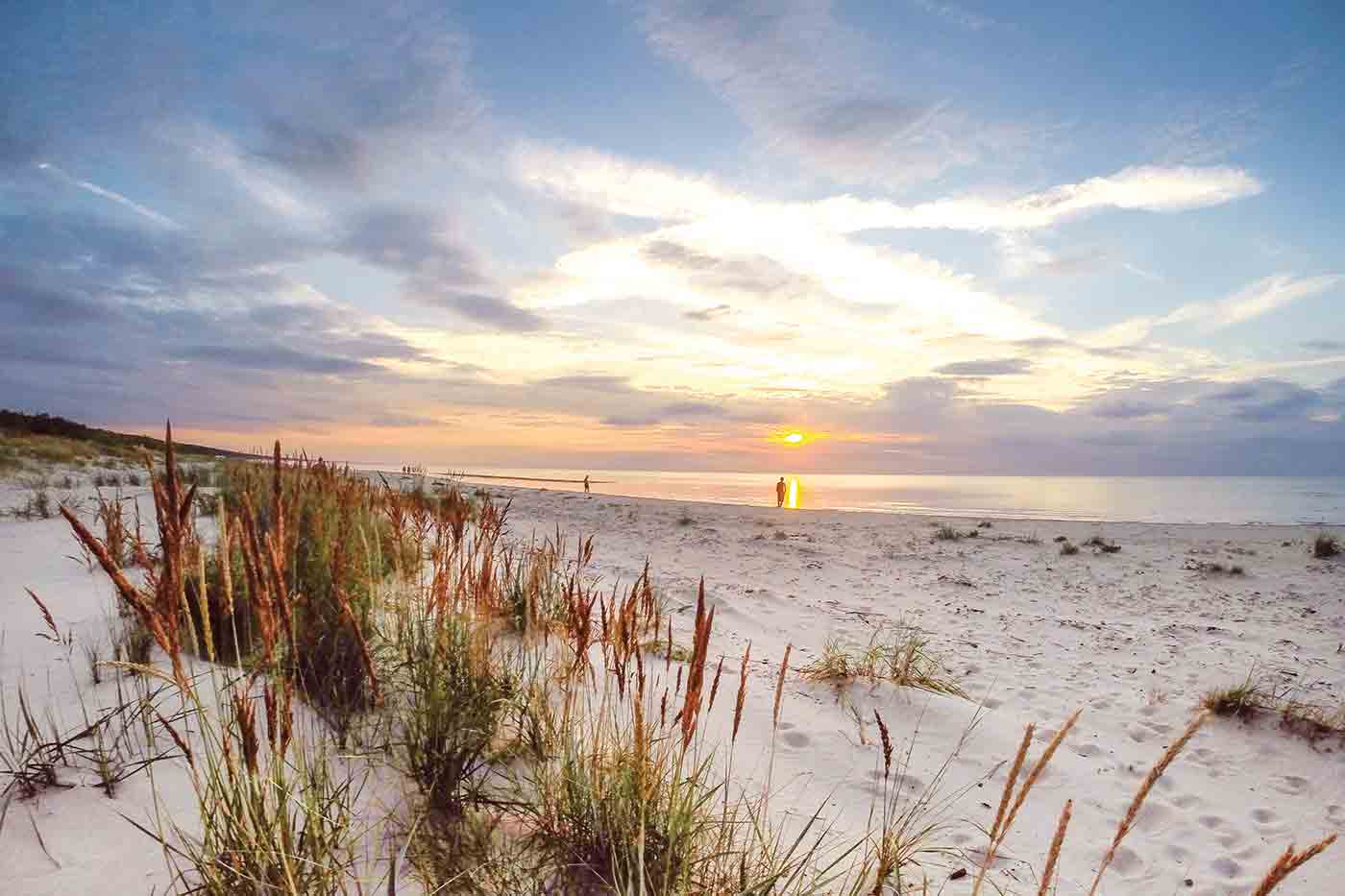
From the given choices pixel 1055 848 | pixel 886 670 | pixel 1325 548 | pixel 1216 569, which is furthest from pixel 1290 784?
pixel 1325 548

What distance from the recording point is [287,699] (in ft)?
4.89

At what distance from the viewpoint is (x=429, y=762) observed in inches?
96.3

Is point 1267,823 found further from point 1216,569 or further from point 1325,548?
point 1325,548

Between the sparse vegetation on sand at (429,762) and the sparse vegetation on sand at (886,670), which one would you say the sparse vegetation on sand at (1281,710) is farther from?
the sparse vegetation on sand at (429,762)

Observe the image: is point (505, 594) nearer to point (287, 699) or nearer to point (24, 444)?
point (287, 699)

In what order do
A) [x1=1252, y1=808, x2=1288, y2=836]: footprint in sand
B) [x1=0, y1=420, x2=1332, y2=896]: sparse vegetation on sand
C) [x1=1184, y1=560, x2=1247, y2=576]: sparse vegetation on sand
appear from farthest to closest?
[x1=1184, y1=560, x2=1247, y2=576]: sparse vegetation on sand < [x1=1252, y1=808, x2=1288, y2=836]: footprint in sand < [x1=0, y1=420, x2=1332, y2=896]: sparse vegetation on sand

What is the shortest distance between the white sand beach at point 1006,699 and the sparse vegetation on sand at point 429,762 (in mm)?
170

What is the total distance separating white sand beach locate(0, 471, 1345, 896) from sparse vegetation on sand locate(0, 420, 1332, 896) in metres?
0.17

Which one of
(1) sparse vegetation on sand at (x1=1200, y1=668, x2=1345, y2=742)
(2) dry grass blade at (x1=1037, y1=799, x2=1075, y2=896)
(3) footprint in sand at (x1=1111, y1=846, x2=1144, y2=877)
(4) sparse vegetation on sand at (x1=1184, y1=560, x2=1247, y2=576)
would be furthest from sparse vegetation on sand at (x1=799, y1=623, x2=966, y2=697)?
(4) sparse vegetation on sand at (x1=1184, y1=560, x2=1247, y2=576)

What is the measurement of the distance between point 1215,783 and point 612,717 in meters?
3.74

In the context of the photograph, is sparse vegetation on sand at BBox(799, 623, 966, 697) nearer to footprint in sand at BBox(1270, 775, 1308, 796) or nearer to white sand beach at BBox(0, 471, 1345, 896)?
white sand beach at BBox(0, 471, 1345, 896)

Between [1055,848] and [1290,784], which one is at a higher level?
[1055,848]

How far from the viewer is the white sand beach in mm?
2787

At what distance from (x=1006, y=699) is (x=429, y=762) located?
4.45m
